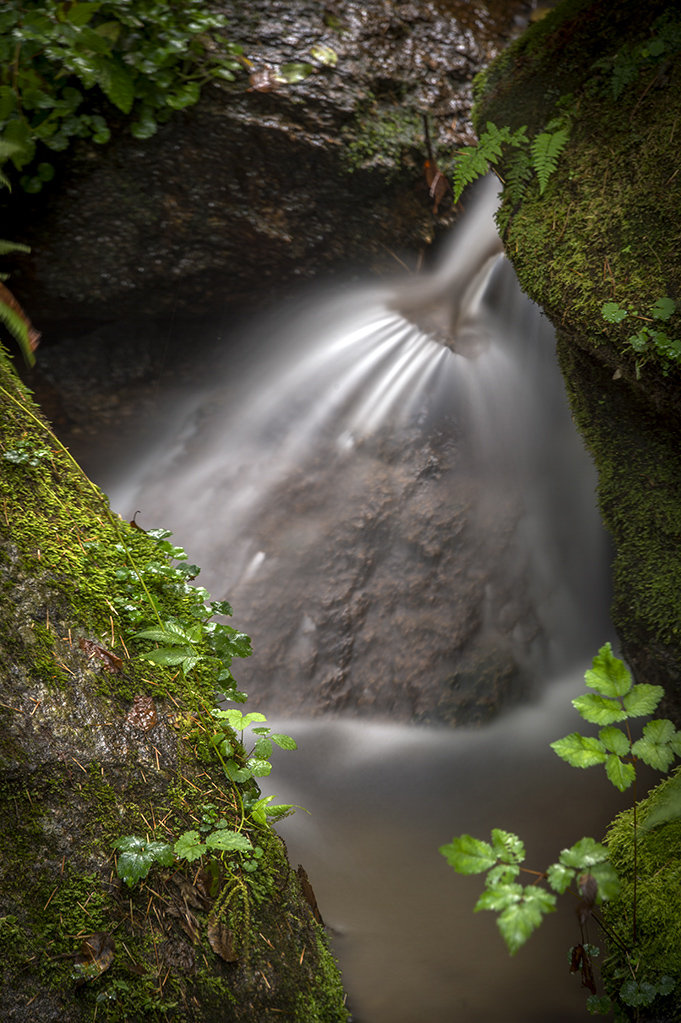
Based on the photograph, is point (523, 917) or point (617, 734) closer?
point (523, 917)

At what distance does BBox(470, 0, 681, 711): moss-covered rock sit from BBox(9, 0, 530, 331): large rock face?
63.6 inches

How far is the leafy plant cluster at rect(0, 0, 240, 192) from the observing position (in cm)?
428

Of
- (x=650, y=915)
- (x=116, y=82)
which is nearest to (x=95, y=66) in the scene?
(x=116, y=82)

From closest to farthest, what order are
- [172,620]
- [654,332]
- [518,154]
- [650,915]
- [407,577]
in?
1. [650,915]
2. [172,620]
3. [654,332]
4. [518,154]
5. [407,577]

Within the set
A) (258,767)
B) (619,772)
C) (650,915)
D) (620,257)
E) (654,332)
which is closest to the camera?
(619,772)

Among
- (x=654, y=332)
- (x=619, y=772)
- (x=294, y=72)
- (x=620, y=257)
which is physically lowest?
(x=619, y=772)

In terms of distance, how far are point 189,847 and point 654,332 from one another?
2559mm

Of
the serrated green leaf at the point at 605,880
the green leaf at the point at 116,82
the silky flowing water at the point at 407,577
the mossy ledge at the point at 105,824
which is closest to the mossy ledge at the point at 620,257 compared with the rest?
the silky flowing water at the point at 407,577

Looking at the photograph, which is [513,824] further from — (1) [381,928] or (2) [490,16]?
(2) [490,16]

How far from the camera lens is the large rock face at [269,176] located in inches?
195

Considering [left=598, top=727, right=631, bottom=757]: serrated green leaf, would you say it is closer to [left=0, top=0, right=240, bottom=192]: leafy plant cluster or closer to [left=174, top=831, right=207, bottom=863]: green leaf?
[left=174, top=831, right=207, bottom=863]: green leaf

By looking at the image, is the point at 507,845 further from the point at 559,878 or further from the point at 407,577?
the point at 407,577

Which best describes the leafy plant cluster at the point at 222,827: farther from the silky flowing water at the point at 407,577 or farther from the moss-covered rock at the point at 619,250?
the moss-covered rock at the point at 619,250

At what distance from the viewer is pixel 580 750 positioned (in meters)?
1.90
